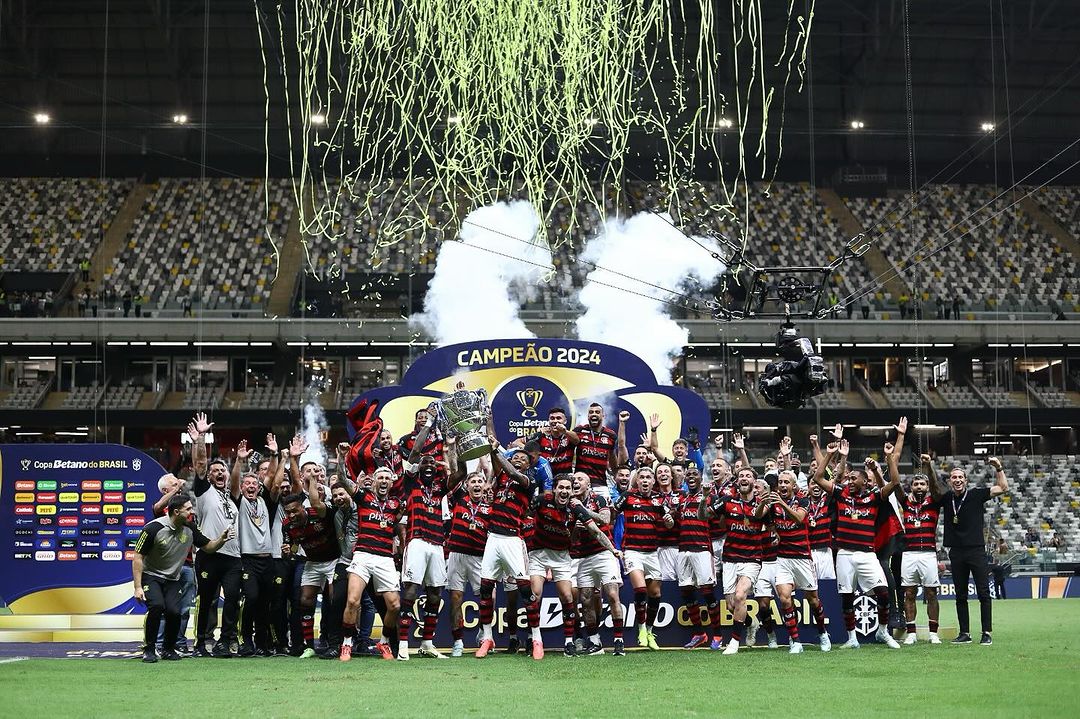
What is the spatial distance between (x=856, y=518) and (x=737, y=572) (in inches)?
61.9

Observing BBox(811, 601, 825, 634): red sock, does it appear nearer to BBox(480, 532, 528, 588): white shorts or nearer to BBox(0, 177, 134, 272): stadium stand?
BBox(480, 532, 528, 588): white shorts

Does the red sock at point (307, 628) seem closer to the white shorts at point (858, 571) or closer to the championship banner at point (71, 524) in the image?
the championship banner at point (71, 524)

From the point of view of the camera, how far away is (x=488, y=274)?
98.3 ft

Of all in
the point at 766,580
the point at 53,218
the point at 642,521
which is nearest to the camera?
the point at 766,580

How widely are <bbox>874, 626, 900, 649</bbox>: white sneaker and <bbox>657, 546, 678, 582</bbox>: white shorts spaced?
95.2 inches

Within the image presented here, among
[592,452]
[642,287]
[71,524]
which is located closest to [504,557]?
[592,452]

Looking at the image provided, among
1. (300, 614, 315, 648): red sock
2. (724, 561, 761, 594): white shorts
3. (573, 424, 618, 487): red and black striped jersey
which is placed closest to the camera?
(300, 614, 315, 648): red sock

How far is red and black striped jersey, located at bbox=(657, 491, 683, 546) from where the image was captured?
44.2ft

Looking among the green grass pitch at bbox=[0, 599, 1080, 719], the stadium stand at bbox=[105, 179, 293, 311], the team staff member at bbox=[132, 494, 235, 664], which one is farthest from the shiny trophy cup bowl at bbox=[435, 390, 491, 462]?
the stadium stand at bbox=[105, 179, 293, 311]

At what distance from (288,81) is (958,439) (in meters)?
26.9

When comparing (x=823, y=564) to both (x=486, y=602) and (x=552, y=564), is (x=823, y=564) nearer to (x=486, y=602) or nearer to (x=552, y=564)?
(x=552, y=564)

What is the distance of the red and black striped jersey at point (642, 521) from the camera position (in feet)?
43.7

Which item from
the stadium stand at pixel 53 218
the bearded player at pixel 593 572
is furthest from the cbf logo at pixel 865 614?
the stadium stand at pixel 53 218

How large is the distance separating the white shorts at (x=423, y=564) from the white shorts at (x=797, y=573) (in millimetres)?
3726
